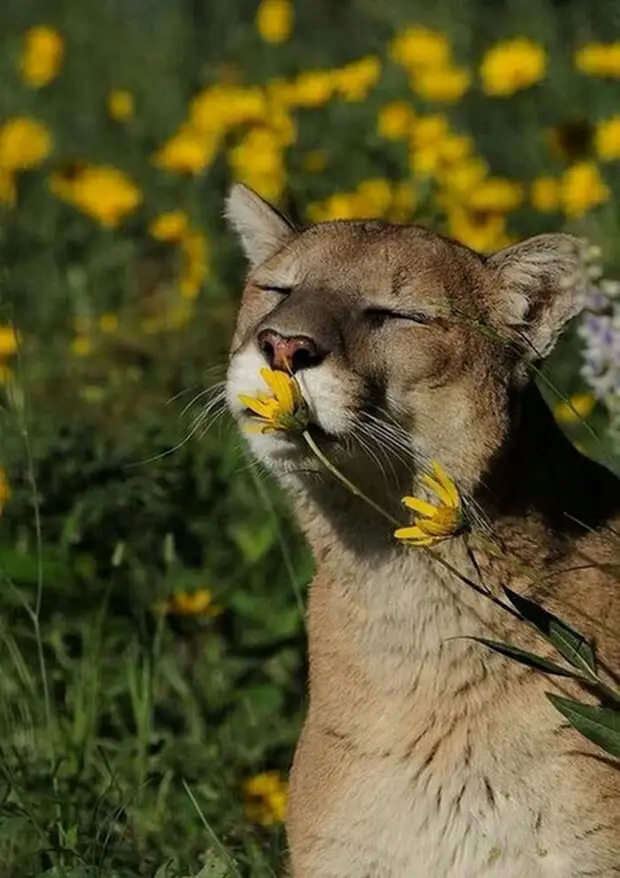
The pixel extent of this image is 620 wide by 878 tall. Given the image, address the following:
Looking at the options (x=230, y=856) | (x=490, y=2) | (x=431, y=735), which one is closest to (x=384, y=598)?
(x=431, y=735)

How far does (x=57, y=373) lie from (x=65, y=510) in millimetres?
1809

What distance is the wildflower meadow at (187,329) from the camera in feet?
17.6

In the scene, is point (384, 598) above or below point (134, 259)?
below

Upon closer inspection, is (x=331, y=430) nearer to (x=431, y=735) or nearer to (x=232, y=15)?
(x=431, y=735)

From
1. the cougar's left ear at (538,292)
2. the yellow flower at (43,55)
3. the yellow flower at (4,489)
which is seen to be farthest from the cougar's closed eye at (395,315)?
the yellow flower at (43,55)

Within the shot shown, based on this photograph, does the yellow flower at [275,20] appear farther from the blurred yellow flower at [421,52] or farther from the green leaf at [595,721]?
the green leaf at [595,721]

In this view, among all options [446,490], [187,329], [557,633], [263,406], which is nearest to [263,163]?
[187,329]

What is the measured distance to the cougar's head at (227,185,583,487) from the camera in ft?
13.9

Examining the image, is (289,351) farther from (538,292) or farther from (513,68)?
(513,68)

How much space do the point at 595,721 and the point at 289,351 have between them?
3.05 ft

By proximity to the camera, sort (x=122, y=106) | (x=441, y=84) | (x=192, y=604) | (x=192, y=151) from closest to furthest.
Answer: (x=192, y=604) → (x=192, y=151) → (x=441, y=84) → (x=122, y=106)

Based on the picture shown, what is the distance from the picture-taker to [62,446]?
601 centimetres

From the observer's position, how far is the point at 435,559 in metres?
4.30

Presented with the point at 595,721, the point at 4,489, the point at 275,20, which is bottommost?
the point at 595,721
